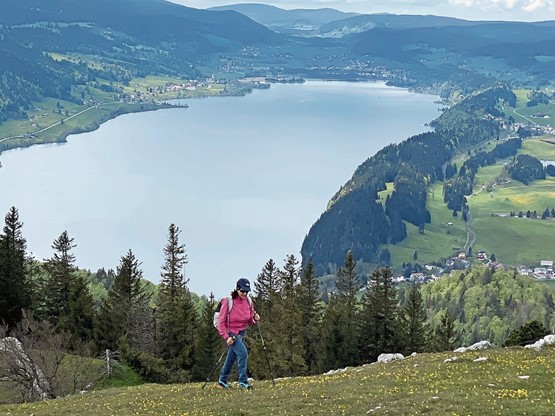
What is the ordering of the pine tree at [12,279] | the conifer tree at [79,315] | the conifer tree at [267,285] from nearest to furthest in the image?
the conifer tree at [79,315] → the pine tree at [12,279] → the conifer tree at [267,285]

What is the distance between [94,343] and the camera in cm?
5409

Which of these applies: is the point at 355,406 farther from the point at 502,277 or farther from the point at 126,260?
the point at 502,277

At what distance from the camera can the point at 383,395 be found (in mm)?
22078

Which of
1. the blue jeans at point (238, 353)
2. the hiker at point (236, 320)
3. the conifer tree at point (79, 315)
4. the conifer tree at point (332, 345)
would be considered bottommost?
the conifer tree at point (332, 345)

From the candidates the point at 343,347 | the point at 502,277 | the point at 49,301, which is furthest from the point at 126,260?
the point at 502,277

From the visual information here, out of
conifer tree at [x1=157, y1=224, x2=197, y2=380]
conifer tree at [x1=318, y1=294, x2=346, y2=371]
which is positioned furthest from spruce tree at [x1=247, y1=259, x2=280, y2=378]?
conifer tree at [x1=318, y1=294, x2=346, y2=371]

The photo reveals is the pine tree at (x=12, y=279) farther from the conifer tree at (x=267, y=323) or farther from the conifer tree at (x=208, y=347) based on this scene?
the conifer tree at (x=267, y=323)

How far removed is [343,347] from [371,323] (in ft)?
11.4

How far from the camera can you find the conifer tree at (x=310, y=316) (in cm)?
6272

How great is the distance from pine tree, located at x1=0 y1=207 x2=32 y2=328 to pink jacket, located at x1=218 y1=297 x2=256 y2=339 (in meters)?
41.8

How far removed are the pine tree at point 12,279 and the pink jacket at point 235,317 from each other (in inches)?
1646

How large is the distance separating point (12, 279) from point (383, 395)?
4703 centimetres

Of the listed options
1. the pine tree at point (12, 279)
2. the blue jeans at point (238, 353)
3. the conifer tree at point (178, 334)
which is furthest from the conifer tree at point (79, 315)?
the blue jeans at point (238, 353)

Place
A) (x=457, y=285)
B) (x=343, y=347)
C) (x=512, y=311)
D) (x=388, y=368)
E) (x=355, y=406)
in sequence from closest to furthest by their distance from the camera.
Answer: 1. (x=355, y=406)
2. (x=388, y=368)
3. (x=343, y=347)
4. (x=512, y=311)
5. (x=457, y=285)
